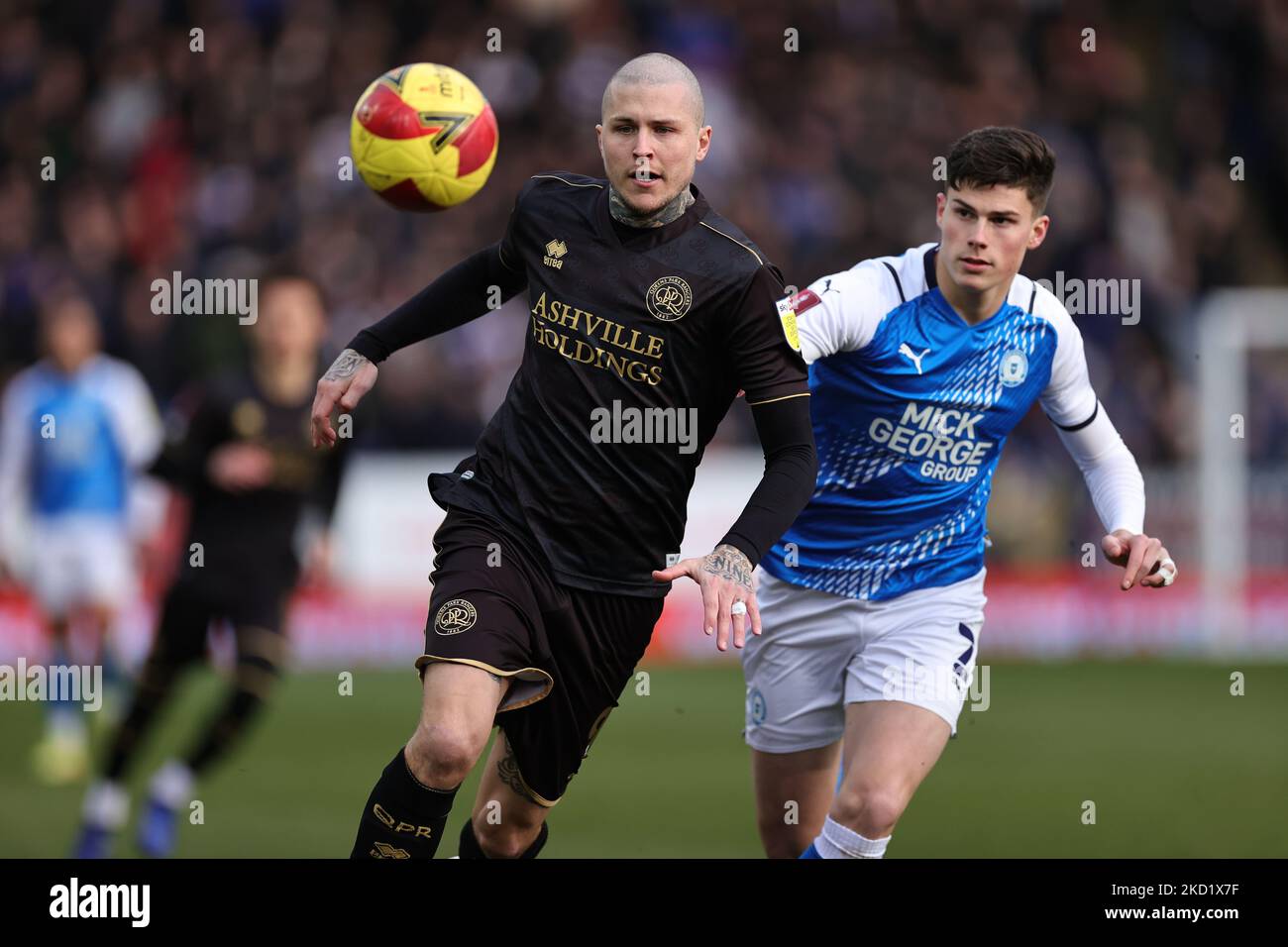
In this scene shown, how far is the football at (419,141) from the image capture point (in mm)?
5992

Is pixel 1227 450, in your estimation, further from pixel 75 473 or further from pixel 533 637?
pixel 533 637

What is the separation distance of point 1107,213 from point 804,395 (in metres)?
13.7

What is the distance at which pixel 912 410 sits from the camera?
6043 millimetres

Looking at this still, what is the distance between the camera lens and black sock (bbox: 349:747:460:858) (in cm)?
520

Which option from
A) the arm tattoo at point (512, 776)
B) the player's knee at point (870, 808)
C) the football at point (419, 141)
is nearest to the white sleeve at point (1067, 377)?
the player's knee at point (870, 808)

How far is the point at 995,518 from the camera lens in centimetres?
1590

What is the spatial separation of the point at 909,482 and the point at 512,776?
166 centimetres

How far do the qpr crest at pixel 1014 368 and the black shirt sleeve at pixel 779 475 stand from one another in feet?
3.45

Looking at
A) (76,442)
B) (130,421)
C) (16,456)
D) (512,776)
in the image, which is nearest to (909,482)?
(512,776)

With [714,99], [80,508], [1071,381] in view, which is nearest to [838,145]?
[714,99]

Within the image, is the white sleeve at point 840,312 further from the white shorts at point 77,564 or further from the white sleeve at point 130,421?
the white shorts at point 77,564

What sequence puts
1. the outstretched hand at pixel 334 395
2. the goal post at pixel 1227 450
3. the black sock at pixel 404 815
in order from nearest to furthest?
the black sock at pixel 404 815 → the outstretched hand at pixel 334 395 → the goal post at pixel 1227 450

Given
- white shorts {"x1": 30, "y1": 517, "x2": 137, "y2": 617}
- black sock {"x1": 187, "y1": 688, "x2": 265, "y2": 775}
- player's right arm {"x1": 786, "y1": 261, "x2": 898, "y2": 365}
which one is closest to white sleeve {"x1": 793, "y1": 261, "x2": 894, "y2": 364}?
player's right arm {"x1": 786, "y1": 261, "x2": 898, "y2": 365}

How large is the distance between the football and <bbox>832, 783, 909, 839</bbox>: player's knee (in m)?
2.37
